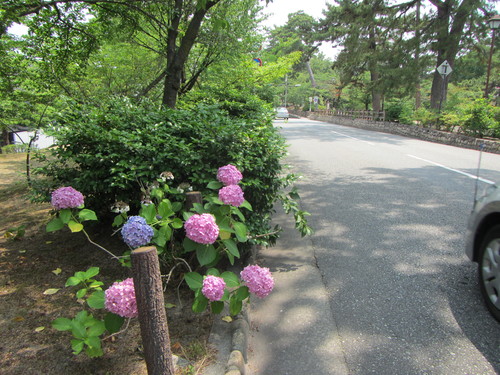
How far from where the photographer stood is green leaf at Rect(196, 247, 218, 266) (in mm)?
2197

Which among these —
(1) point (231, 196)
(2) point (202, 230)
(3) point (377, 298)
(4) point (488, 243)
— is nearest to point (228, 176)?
(1) point (231, 196)

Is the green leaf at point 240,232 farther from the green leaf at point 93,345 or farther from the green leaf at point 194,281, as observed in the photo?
the green leaf at point 93,345

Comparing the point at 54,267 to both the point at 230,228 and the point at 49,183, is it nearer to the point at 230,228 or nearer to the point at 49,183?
the point at 49,183

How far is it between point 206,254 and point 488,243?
230 cm

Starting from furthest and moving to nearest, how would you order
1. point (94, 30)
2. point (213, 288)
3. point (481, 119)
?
point (481, 119) → point (94, 30) → point (213, 288)

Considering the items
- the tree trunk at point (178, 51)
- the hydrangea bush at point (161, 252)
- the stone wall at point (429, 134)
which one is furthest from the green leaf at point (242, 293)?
the stone wall at point (429, 134)

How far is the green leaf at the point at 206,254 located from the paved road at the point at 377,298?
0.77 m

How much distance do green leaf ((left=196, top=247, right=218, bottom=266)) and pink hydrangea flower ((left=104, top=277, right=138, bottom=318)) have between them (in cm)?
50

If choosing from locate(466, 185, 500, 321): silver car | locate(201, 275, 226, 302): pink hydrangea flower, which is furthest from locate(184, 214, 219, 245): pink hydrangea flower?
locate(466, 185, 500, 321): silver car

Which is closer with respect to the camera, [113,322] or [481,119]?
[113,322]

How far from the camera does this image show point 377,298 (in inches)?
118

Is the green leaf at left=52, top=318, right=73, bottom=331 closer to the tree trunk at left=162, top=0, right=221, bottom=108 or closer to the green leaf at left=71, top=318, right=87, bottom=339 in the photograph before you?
the green leaf at left=71, top=318, right=87, bottom=339

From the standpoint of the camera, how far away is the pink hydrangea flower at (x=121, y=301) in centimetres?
177

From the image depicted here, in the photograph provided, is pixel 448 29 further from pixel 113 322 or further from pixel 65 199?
pixel 113 322
